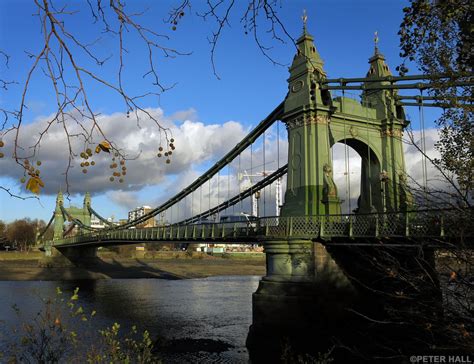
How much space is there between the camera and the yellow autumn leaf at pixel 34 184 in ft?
8.51

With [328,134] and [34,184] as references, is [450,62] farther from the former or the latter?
[328,134]

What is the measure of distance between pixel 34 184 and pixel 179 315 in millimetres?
25759

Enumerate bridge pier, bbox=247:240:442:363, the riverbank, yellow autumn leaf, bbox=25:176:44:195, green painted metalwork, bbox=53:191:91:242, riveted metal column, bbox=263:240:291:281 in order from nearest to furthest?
1. yellow autumn leaf, bbox=25:176:44:195
2. bridge pier, bbox=247:240:442:363
3. riveted metal column, bbox=263:240:291:281
4. the riverbank
5. green painted metalwork, bbox=53:191:91:242

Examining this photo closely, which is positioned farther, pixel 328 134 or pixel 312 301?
pixel 328 134

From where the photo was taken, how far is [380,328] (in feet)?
63.3

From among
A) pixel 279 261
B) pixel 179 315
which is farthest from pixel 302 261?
pixel 179 315

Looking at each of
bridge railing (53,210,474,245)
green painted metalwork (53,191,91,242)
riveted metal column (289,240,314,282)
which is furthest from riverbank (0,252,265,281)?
riveted metal column (289,240,314,282)

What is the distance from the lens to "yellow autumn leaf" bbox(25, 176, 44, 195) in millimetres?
2593

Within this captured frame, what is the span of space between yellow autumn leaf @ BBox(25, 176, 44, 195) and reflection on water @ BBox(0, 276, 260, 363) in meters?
9.54

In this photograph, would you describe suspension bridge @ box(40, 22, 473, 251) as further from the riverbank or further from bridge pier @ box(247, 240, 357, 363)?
the riverbank

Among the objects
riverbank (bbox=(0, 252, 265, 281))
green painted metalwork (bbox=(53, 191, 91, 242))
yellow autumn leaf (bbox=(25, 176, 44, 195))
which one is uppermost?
green painted metalwork (bbox=(53, 191, 91, 242))

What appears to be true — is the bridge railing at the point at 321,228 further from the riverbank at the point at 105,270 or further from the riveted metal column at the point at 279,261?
the riverbank at the point at 105,270

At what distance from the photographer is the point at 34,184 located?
8.61ft

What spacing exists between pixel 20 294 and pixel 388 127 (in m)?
32.4
